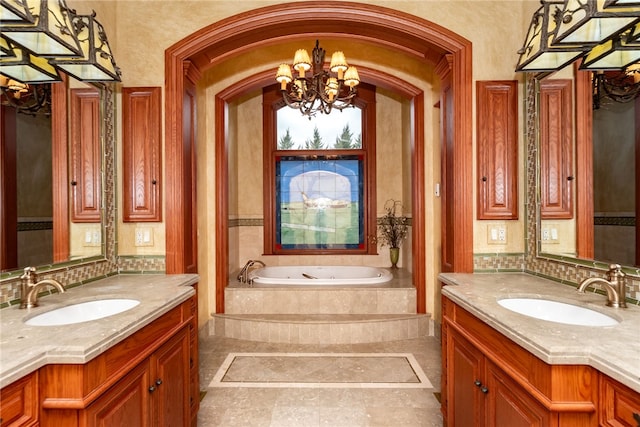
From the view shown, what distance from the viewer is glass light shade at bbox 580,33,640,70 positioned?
1.64 metres

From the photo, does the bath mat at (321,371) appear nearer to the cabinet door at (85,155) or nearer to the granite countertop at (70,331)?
the granite countertop at (70,331)

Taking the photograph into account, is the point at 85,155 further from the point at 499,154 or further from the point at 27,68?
the point at 499,154

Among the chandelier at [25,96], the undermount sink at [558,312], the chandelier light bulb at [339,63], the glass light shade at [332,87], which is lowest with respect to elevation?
the undermount sink at [558,312]

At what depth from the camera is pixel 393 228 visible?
5160 mm

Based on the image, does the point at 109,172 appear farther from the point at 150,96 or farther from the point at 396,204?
the point at 396,204

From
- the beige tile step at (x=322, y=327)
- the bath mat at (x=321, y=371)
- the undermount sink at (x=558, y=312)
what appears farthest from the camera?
the beige tile step at (x=322, y=327)

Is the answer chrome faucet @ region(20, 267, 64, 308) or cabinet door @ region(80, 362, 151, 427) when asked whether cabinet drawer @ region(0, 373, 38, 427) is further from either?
chrome faucet @ region(20, 267, 64, 308)

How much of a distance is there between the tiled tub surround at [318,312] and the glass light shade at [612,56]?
8.71 feet

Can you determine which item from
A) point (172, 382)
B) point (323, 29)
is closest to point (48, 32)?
point (172, 382)

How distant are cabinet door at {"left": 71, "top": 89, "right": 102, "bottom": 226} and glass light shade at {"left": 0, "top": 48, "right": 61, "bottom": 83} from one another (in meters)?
0.28

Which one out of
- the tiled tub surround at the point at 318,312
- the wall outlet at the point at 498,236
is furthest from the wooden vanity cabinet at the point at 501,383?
the tiled tub surround at the point at 318,312

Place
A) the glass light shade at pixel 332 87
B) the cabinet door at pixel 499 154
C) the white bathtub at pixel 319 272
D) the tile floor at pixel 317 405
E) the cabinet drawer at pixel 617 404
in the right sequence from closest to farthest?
the cabinet drawer at pixel 617 404, the tile floor at pixel 317 405, the cabinet door at pixel 499 154, the glass light shade at pixel 332 87, the white bathtub at pixel 319 272

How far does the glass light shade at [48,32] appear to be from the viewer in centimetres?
154

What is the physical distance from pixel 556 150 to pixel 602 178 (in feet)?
1.49
